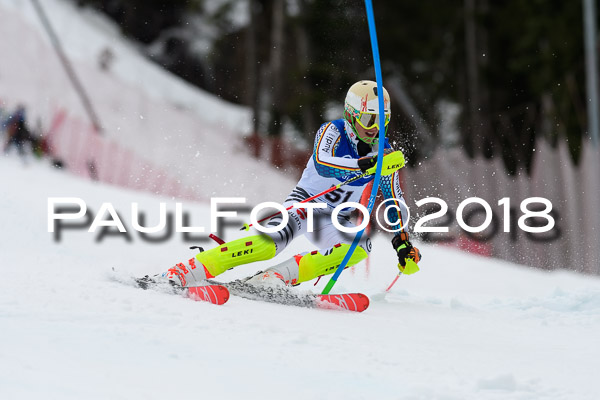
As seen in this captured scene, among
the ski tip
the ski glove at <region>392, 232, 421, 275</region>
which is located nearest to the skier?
the ski glove at <region>392, 232, 421, 275</region>

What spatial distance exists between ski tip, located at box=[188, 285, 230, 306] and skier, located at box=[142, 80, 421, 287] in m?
0.37

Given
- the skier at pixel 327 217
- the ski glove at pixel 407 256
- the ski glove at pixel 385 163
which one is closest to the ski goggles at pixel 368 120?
the skier at pixel 327 217

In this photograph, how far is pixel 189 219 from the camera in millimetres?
9914

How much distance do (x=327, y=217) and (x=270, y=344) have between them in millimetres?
2133

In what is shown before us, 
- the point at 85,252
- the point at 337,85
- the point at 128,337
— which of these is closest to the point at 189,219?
the point at 85,252

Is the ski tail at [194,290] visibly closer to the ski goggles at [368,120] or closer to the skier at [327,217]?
the skier at [327,217]

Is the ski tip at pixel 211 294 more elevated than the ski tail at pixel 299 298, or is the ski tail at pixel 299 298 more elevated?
the ski tip at pixel 211 294

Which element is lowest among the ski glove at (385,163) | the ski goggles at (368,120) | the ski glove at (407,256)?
the ski glove at (407,256)

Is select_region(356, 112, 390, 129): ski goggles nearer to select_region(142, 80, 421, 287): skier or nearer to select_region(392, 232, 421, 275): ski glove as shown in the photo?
select_region(142, 80, 421, 287): skier

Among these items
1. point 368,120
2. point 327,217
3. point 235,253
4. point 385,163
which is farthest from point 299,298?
point 368,120

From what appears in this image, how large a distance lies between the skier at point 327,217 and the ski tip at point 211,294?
0.37 meters

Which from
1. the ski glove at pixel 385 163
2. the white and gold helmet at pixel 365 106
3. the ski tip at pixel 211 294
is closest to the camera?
the ski tip at pixel 211 294

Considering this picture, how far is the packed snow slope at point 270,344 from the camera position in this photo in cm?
331

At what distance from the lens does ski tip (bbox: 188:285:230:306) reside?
485cm
